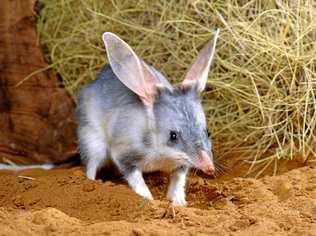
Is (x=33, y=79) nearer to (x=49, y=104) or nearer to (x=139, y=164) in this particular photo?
(x=49, y=104)

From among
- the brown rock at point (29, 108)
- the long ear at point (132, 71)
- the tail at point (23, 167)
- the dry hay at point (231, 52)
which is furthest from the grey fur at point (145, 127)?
the brown rock at point (29, 108)

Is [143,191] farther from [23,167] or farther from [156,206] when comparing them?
[23,167]

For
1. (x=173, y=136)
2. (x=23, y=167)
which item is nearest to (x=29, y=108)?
(x=23, y=167)

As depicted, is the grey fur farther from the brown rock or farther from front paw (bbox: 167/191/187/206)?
the brown rock

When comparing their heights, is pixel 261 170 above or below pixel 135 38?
below

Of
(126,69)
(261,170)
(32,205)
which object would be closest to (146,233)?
(32,205)

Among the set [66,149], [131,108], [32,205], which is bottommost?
[66,149]

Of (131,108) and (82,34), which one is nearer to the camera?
(131,108)
